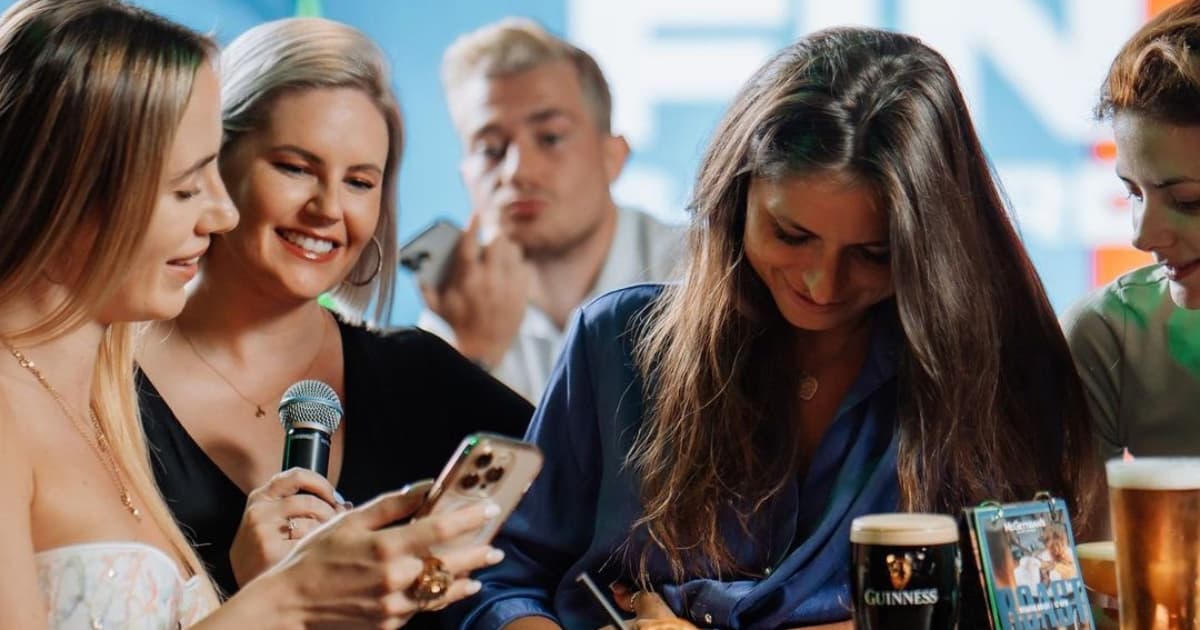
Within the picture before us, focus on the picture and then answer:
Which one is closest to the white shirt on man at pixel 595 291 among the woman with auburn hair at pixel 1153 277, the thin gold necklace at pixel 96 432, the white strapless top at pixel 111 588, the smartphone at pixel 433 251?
the smartphone at pixel 433 251

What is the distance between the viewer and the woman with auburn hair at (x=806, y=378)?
1.91 metres

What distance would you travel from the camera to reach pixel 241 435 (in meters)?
2.36

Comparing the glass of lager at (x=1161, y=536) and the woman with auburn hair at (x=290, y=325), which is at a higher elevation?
the woman with auburn hair at (x=290, y=325)

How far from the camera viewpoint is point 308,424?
1.89 metres

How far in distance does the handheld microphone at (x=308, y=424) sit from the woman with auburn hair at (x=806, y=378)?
0.99ft

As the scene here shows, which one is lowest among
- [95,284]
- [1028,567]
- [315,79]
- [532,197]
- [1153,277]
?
[1028,567]

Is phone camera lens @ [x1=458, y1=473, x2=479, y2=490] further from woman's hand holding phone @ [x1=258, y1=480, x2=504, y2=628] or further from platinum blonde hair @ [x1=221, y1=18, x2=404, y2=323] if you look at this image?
platinum blonde hair @ [x1=221, y1=18, x2=404, y2=323]

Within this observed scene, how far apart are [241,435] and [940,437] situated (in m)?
1.02

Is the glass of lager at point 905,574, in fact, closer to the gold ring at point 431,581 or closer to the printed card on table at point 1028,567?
the printed card on table at point 1028,567

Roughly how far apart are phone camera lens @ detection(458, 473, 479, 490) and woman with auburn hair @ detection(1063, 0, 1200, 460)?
0.98 m

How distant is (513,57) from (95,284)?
306cm

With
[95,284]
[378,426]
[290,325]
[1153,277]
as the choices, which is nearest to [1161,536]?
[1153,277]

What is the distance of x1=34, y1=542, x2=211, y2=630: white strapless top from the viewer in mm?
1590

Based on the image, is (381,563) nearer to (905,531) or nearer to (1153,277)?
(905,531)
